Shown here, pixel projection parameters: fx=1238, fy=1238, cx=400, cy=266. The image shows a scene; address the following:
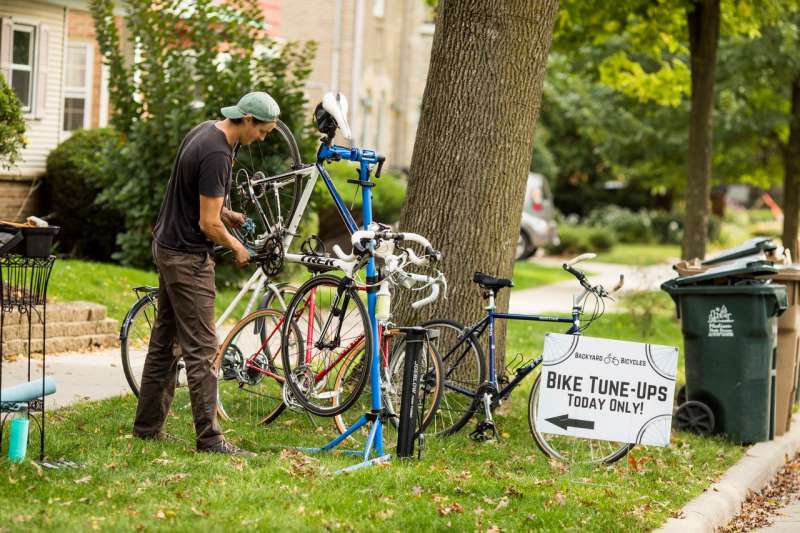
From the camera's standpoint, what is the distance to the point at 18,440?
6160 millimetres

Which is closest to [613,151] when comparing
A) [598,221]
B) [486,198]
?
[598,221]

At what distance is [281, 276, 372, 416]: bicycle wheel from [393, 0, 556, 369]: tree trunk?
1.46 metres

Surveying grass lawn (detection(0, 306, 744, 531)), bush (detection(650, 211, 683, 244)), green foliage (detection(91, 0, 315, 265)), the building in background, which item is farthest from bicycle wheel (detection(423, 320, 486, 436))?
bush (detection(650, 211, 683, 244))

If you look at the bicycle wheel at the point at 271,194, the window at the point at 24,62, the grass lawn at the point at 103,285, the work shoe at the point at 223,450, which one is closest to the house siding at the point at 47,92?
the window at the point at 24,62

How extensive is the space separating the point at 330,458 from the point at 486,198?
254 centimetres

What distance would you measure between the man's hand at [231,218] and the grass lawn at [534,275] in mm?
12359

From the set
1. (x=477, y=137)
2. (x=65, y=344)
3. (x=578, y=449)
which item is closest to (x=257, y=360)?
(x=578, y=449)

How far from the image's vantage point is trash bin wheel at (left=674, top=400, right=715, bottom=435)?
8898mm

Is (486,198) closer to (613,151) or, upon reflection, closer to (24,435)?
(24,435)

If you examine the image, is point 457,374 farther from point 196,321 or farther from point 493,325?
point 196,321

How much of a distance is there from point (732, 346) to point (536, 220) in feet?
57.3

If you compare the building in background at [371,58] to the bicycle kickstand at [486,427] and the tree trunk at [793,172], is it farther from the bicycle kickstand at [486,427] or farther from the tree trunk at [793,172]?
the bicycle kickstand at [486,427]

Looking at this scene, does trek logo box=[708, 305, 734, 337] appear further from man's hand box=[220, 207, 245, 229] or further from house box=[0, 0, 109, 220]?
house box=[0, 0, 109, 220]

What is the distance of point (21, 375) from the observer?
9.13 meters
